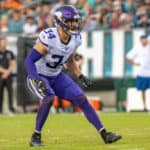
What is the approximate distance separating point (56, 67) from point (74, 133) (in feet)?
6.58

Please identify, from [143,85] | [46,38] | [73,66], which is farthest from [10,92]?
[46,38]

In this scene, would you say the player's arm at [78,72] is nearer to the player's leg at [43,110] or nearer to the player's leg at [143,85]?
the player's leg at [43,110]

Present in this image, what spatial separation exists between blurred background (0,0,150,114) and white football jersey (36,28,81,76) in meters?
8.94

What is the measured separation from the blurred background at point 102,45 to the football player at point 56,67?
29.4ft

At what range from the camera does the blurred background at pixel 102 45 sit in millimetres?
18391

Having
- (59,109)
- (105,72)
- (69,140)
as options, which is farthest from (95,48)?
(69,140)

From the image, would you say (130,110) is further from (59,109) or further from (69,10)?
(69,10)

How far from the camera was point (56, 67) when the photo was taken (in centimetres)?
888

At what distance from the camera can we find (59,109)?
1750 centimetres

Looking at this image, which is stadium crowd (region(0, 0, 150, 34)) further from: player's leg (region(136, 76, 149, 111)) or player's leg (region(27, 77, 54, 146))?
player's leg (region(27, 77, 54, 146))

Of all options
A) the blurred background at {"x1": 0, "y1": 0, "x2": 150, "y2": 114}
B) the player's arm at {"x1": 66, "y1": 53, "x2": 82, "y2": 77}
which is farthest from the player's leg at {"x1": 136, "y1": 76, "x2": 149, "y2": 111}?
the player's arm at {"x1": 66, "y1": 53, "x2": 82, "y2": 77}

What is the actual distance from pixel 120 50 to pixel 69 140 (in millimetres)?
9948

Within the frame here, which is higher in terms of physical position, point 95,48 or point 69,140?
point 69,140

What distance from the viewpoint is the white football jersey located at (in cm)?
868
